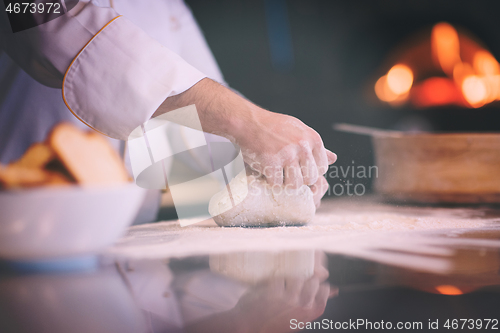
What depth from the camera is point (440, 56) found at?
80.0 inches

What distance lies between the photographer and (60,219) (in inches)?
13.6

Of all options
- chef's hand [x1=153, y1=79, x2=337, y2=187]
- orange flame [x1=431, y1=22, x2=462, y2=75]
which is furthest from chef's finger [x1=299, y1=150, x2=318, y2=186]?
orange flame [x1=431, y1=22, x2=462, y2=75]

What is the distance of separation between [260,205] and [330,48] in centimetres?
150

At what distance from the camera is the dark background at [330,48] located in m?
1.75

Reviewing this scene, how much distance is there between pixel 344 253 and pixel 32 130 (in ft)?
2.61

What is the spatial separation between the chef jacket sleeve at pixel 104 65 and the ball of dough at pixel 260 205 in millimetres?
231

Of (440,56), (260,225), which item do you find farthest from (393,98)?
(260,225)

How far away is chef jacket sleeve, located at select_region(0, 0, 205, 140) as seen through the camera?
2.03 feet

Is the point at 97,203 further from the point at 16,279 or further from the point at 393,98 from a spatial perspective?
the point at 393,98

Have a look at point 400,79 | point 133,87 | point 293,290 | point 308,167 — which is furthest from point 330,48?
point 293,290
